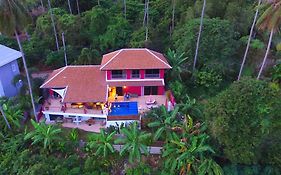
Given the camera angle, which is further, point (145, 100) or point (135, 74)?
point (135, 74)

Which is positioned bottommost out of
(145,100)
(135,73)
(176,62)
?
(145,100)

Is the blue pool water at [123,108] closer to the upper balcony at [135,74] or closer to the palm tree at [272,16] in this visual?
the upper balcony at [135,74]

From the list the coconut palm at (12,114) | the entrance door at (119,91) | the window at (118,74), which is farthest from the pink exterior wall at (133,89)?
the coconut palm at (12,114)

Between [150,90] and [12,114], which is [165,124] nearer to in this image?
[150,90]

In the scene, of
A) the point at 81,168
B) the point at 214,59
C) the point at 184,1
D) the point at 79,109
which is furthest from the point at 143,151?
the point at 184,1

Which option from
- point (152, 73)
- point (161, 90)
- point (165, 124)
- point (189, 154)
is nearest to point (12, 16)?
point (152, 73)

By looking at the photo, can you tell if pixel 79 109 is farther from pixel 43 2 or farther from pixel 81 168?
pixel 43 2
